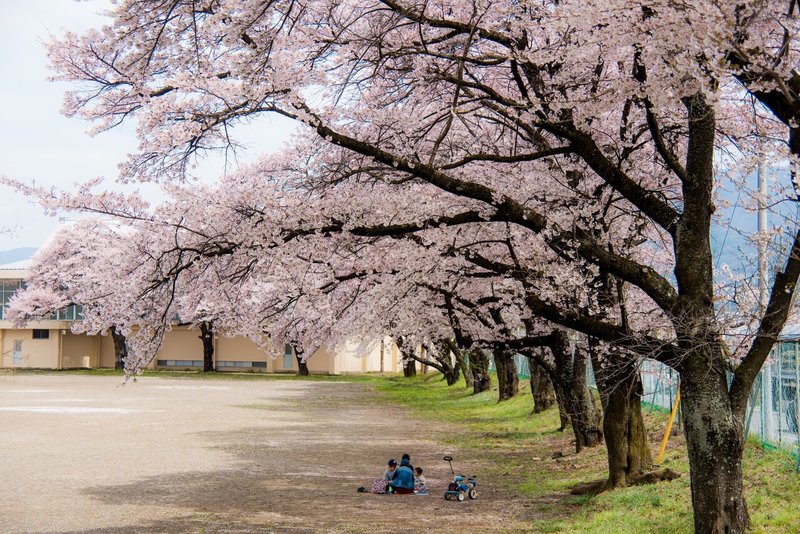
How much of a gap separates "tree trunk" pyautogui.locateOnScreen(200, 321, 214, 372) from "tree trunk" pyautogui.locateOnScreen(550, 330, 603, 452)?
48.0 meters

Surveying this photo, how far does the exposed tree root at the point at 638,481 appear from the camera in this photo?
11.7 meters

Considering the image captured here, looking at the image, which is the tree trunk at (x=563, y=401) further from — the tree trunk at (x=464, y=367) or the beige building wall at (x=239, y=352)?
the beige building wall at (x=239, y=352)

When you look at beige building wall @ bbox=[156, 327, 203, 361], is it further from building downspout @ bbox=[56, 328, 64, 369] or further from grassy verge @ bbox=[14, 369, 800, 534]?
grassy verge @ bbox=[14, 369, 800, 534]

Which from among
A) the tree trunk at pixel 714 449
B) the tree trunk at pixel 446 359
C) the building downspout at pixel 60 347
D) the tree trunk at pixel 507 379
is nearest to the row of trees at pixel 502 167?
the tree trunk at pixel 714 449

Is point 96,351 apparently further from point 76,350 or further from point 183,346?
point 183,346

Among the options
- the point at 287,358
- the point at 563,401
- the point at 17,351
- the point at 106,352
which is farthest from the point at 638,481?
the point at 17,351

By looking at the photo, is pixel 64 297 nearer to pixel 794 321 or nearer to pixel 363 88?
pixel 363 88

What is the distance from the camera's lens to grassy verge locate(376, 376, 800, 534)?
30.9 feet

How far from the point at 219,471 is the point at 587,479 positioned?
21.1 ft

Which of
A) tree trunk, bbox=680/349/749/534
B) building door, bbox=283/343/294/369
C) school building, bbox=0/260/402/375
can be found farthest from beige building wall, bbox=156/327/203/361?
tree trunk, bbox=680/349/749/534

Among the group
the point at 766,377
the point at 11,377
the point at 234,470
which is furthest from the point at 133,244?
the point at 11,377

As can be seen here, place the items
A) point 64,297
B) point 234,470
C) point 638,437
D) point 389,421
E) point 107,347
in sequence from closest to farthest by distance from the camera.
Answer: point 638,437
point 234,470
point 389,421
point 64,297
point 107,347

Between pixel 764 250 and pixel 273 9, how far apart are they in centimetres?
540

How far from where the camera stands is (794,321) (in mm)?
8875
